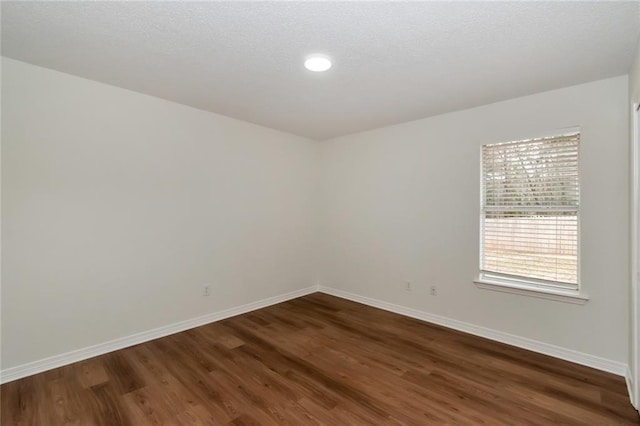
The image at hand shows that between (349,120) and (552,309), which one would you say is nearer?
(552,309)

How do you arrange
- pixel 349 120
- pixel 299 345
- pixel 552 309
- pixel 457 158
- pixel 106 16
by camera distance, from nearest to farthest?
pixel 106 16
pixel 552 309
pixel 299 345
pixel 457 158
pixel 349 120

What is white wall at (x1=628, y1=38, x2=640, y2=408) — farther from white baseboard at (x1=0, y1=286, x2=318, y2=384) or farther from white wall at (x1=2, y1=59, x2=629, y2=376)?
white baseboard at (x1=0, y1=286, x2=318, y2=384)

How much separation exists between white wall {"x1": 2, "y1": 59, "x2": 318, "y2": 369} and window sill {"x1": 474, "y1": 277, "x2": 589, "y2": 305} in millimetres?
2733

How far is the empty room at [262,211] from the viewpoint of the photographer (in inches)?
77.6

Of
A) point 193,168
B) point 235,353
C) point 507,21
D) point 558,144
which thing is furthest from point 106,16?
point 558,144

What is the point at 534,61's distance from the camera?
2275 millimetres

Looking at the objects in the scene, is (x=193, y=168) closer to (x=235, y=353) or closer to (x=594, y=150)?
(x=235, y=353)

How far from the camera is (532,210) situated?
297 centimetres

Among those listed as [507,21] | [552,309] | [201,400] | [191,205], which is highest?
[507,21]

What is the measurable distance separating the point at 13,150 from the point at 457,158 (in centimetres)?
419

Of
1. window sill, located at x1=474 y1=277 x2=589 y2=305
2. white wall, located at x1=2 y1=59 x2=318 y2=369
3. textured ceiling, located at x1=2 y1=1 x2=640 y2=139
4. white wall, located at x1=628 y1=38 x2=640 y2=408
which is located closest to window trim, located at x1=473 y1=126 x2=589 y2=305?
window sill, located at x1=474 y1=277 x2=589 y2=305

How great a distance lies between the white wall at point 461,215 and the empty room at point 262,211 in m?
0.02

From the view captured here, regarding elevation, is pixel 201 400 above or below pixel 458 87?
below

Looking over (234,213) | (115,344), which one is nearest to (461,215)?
(234,213)
